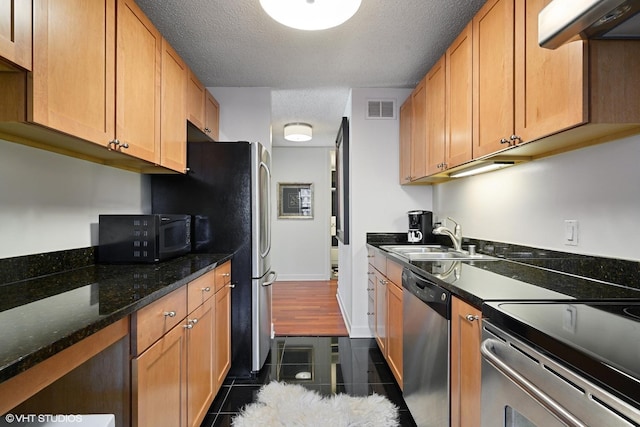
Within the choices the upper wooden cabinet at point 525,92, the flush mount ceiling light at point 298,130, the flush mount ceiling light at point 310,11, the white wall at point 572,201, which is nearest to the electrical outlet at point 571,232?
the white wall at point 572,201

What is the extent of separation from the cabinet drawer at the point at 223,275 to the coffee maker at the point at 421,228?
1673mm

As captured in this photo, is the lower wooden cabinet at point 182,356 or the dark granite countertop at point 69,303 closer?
the dark granite countertop at point 69,303

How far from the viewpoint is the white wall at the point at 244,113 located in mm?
3395

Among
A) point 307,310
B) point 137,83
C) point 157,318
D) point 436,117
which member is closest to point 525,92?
point 436,117

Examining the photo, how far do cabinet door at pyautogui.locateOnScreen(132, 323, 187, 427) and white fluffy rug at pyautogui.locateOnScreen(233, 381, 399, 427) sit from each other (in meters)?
0.55

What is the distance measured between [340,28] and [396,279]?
1.73 metres

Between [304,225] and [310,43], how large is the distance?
3.92m

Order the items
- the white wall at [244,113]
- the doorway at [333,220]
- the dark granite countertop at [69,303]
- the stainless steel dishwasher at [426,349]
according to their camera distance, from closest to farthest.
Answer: the dark granite countertop at [69,303] → the stainless steel dishwasher at [426,349] → the white wall at [244,113] → the doorway at [333,220]

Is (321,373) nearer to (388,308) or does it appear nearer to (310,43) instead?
(388,308)

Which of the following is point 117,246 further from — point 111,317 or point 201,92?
point 201,92

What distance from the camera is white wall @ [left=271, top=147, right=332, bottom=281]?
20.0ft

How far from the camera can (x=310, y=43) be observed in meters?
2.52

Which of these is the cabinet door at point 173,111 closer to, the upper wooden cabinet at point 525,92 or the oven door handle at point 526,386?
the upper wooden cabinet at point 525,92

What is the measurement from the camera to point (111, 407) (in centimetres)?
113
